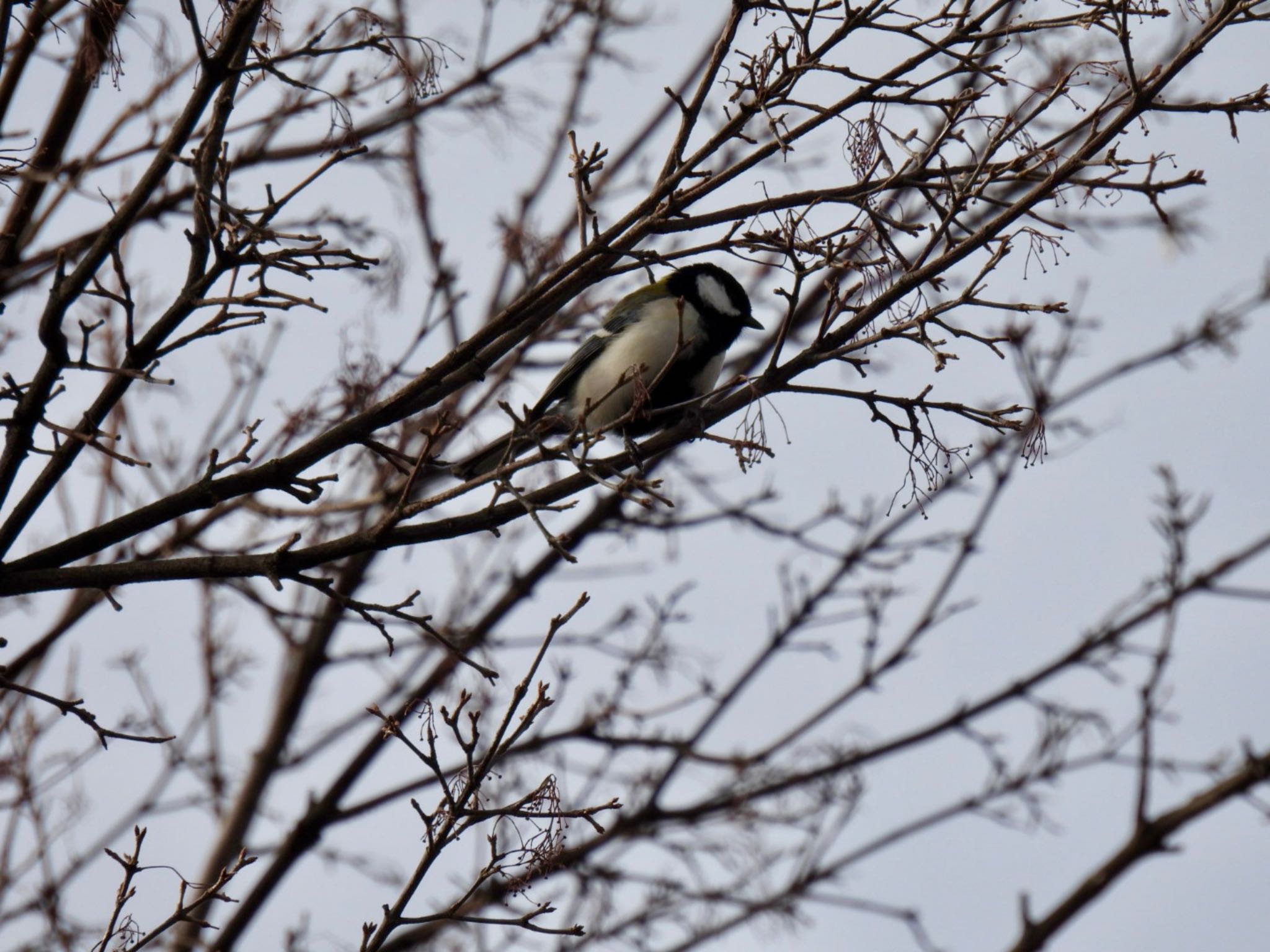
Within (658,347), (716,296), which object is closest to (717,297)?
(716,296)

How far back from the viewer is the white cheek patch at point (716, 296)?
6.23m

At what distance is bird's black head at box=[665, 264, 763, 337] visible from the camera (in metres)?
6.16

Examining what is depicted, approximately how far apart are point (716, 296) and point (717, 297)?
1 cm

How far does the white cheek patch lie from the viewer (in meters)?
6.23

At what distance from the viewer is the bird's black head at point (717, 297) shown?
6156mm

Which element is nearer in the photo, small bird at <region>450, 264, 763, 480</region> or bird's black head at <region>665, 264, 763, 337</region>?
small bird at <region>450, 264, 763, 480</region>

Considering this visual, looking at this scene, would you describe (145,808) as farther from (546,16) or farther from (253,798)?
(546,16)

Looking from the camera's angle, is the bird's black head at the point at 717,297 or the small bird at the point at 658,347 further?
the bird's black head at the point at 717,297

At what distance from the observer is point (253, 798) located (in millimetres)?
7301

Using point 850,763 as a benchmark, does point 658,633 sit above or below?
above

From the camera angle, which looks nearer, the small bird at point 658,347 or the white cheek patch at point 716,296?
the small bird at point 658,347

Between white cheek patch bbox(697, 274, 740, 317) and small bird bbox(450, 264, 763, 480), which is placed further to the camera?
white cheek patch bbox(697, 274, 740, 317)

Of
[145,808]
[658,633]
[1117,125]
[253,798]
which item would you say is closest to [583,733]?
[658,633]

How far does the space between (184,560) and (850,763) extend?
452 cm
